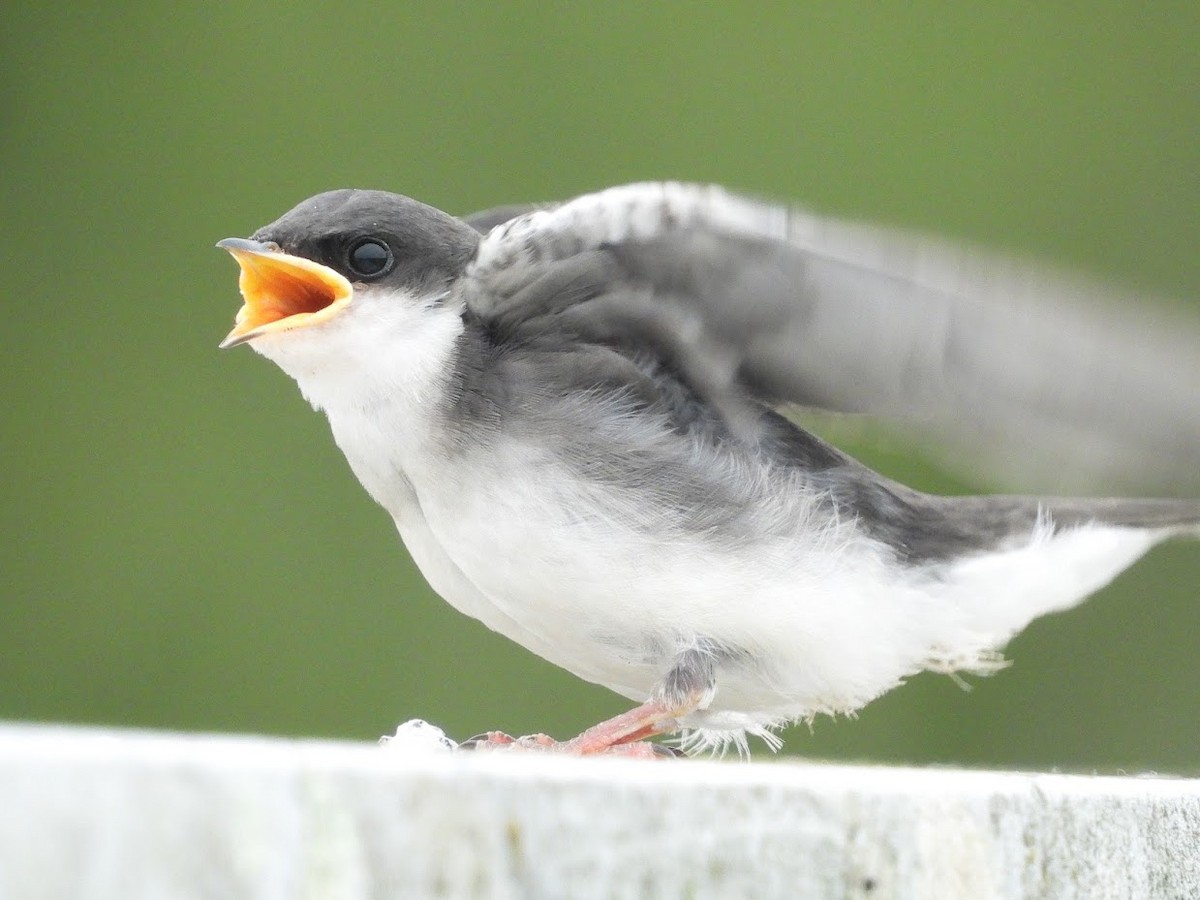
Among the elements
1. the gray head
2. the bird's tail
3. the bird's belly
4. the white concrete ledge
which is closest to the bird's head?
the gray head

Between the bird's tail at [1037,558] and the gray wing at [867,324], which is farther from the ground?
the gray wing at [867,324]

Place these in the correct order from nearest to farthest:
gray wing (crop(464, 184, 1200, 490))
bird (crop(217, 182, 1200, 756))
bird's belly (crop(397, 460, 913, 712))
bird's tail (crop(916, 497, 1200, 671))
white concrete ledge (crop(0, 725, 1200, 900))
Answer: white concrete ledge (crop(0, 725, 1200, 900)), gray wing (crop(464, 184, 1200, 490)), bird (crop(217, 182, 1200, 756)), bird's belly (crop(397, 460, 913, 712)), bird's tail (crop(916, 497, 1200, 671))

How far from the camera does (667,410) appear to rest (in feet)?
7.54

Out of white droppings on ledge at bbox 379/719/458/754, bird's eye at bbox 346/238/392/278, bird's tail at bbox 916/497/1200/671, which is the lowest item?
white droppings on ledge at bbox 379/719/458/754

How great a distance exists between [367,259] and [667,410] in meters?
0.44

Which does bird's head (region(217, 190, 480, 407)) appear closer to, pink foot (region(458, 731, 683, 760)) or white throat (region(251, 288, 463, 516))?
white throat (region(251, 288, 463, 516))

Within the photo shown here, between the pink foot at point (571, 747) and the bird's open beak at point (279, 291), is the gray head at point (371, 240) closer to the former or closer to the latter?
the bird's open beak at point (279, 291)

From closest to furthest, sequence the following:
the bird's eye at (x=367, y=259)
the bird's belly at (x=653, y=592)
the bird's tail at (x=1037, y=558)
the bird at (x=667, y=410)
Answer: the bird at (x=667, y=410)
the bird's belly at (x=653, y=592)
the bird's eye at (x=367, y=259)
the bird's tail at (x=1037, y=558)

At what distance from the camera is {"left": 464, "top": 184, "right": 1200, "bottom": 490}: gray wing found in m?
1.90

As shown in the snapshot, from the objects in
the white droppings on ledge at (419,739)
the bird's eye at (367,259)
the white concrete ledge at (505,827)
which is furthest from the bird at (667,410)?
the white concrete ledge at (505,827)

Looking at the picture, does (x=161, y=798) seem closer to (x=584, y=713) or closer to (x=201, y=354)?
(x=584, y=713)

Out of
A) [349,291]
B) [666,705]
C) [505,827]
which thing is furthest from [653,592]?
[505,827]

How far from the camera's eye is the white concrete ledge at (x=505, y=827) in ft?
3.05

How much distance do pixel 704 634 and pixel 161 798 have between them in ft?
4.30
